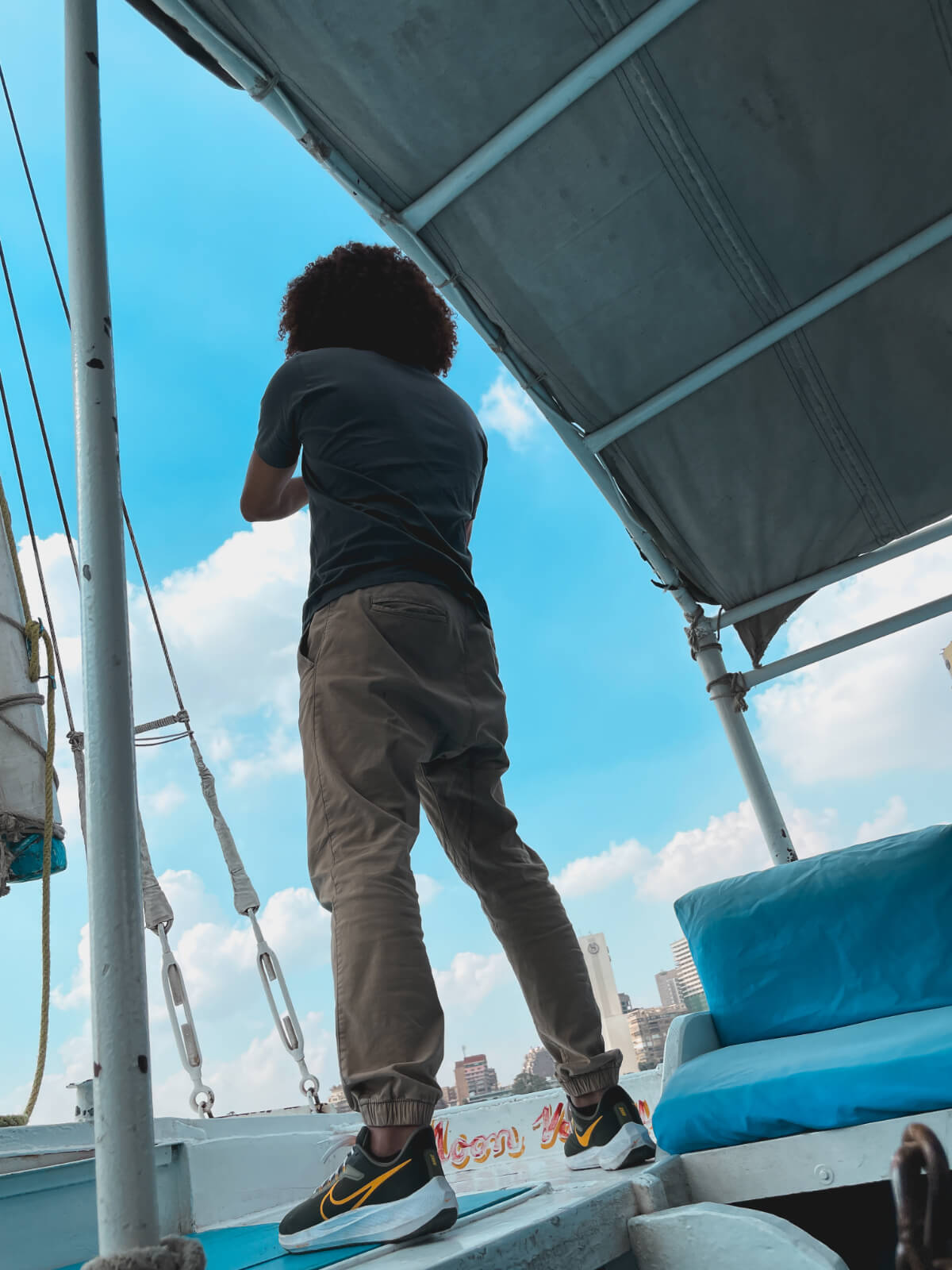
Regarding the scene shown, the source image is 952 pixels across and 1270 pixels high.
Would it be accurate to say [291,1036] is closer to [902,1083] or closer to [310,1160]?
[310,1160]

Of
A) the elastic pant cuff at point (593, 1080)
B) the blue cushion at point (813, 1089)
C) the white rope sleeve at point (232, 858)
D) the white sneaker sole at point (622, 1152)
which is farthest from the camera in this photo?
the white rope sleeve at point (232, 858)

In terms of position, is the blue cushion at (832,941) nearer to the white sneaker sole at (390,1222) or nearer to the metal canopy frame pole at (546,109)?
the white sneaker sole at (390,1222)

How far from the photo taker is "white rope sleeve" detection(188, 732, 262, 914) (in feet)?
10.7

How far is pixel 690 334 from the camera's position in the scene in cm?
233

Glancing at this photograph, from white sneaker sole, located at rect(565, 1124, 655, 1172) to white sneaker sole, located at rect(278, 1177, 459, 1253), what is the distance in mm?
336

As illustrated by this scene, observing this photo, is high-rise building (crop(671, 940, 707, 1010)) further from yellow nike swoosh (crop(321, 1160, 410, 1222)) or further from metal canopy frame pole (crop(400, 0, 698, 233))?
metal canopy frame pole (crop(400, 0, 698, 233))

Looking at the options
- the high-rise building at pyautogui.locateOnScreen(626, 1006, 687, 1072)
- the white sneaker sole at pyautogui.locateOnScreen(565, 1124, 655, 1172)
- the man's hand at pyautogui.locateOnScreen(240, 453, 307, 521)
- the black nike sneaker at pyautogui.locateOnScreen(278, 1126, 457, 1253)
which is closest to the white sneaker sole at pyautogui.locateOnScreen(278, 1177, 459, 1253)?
the black nike sneaker at pyautogui.locateOnScreen(278, 1126, 457, 1253)

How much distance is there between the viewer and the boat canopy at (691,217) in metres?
1.81

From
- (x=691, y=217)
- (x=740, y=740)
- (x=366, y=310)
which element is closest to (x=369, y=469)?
(x=366, y=310)

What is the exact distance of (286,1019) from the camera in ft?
9.64

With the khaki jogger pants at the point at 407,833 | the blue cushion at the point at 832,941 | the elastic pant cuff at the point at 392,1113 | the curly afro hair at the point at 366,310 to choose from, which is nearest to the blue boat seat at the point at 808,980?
the blue cushion at the point at 832,941

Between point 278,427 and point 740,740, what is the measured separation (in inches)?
68.9

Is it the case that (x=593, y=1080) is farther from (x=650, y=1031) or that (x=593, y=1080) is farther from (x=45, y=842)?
(x=650, y=1031)

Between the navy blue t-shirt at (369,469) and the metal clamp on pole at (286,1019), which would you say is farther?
the metal clamp on pole at (286,1019)
